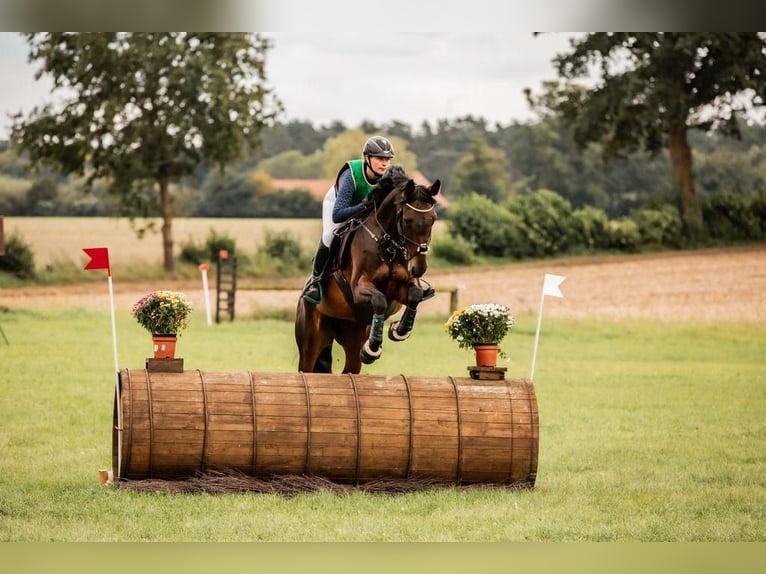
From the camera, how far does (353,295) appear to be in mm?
5566

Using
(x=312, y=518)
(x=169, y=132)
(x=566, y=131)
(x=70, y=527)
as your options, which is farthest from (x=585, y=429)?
(x=169, y=132)

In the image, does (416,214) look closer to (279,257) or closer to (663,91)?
(663,91)

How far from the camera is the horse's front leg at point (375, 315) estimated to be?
534 centimetres

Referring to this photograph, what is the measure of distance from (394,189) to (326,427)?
106cm

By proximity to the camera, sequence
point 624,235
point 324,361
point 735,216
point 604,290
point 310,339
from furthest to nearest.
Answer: point 624,235
point 604,290
point 735,216
point 324,361
point 310,339

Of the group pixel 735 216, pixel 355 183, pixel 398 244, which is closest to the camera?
pixel 398 244

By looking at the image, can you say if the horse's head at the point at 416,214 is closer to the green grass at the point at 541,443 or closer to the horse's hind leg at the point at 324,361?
the green grass at the point at 541,443

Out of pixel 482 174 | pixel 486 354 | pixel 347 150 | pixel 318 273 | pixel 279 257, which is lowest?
pixel 279 257

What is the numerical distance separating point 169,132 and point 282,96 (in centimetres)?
137

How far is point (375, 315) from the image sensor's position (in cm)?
534

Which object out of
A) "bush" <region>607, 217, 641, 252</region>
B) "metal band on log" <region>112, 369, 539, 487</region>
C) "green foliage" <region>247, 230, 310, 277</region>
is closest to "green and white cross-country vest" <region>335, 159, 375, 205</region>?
"metal band on log" <region>112, 369, 539, 487</region>

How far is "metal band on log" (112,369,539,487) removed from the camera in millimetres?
5375

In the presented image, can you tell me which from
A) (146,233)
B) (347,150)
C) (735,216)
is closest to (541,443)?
(735,216)

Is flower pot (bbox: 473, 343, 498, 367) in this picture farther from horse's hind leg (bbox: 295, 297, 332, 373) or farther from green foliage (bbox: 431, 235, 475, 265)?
green foliage (bbox: 431, 235, 475, 265)
